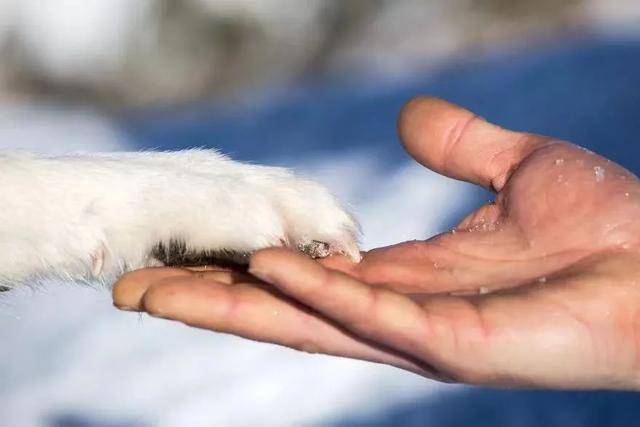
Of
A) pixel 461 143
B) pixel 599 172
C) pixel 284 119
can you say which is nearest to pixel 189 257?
pixel 461 143

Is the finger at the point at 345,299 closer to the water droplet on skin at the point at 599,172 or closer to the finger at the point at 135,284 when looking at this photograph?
the finger at the point at 135,284

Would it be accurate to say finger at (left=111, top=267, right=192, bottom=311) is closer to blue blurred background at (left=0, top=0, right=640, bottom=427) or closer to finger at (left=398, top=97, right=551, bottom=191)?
blue blurred background at (left=0, top=0, right=640, bottom=427)

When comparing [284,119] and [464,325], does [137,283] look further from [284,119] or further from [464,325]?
[284,119]

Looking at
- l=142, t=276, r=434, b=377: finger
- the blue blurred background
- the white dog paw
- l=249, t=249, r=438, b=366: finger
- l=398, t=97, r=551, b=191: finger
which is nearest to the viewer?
l=249, t=249, r=438, b=366: finger

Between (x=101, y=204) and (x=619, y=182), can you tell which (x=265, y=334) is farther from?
(x=619, y=182)

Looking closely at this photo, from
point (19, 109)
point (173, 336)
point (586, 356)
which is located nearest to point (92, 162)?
point (586, 356)

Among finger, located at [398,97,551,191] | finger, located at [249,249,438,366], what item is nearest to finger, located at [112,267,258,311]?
finger, located at [249,249,438,366]

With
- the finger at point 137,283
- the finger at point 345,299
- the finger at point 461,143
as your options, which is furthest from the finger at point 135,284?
the finger at point 461,143
